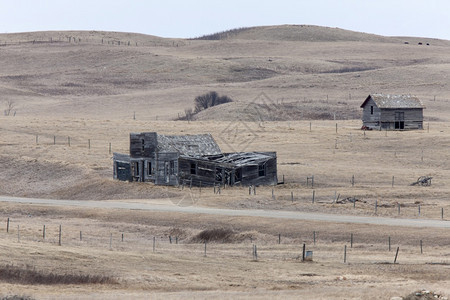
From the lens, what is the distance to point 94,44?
187m

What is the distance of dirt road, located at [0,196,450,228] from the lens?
1918 inches

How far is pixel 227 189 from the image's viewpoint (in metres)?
62.4

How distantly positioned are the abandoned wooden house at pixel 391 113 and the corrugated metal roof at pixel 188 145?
2767 centimetres

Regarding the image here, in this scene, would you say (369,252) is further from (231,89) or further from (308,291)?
(231,89)

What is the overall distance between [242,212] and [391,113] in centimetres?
4231

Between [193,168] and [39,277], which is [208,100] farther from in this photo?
[39,277]

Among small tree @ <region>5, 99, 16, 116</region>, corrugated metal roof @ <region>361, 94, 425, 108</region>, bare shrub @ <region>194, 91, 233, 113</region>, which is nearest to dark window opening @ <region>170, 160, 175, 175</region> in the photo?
corrugated metal roof @ <region>361, 94, 425, 108</region>

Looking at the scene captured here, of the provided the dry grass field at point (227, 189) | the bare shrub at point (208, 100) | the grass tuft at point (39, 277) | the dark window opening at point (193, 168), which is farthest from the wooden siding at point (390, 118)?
the grass tuft at point (39, 277)

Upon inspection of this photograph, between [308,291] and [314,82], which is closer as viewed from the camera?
[308,291]

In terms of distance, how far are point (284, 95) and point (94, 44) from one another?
222 ft

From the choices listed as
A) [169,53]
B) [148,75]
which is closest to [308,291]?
[148,75]

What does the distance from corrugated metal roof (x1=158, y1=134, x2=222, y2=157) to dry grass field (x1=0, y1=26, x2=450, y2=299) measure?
4.03 meters

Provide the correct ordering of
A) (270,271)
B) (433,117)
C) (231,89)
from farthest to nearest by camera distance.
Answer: (231,89), (433,117), (270,271)

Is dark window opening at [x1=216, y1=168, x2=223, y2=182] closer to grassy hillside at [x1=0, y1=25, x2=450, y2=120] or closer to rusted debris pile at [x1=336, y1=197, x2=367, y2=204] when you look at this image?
rusted debris pile at [x1=336, y1=197, x2=367, y2=204]
